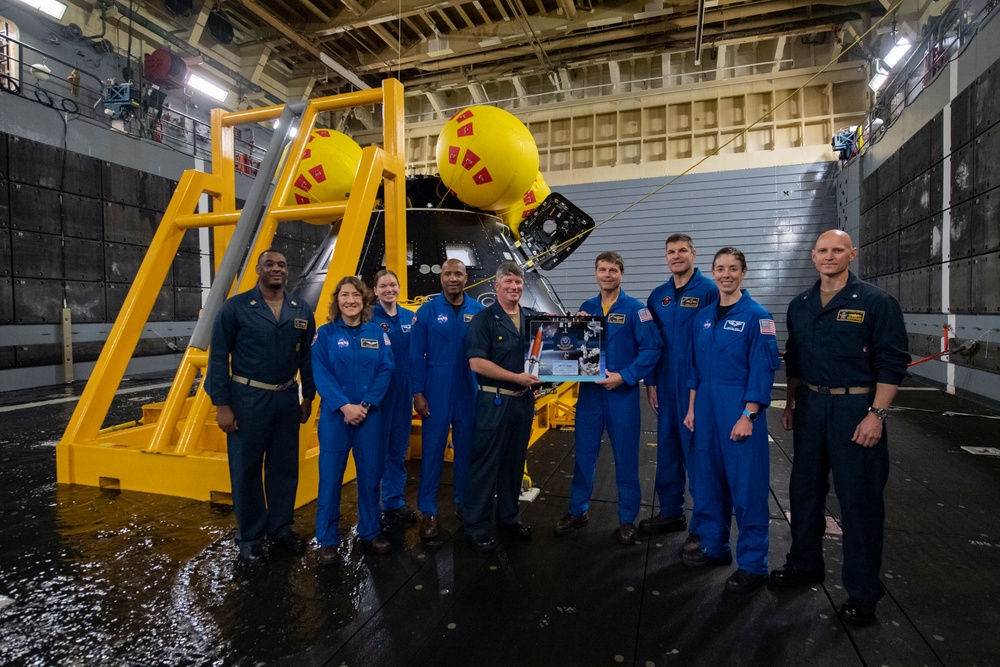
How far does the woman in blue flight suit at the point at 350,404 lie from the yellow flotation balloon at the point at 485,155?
2.93 m

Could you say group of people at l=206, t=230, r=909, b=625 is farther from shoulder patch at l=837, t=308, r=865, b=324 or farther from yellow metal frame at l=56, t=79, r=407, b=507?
yellow metal frame at l=56, t=79, r=407, b=507

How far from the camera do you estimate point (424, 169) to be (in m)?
16.8

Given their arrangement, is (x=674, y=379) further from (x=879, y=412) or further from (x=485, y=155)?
(x=485, y=155)

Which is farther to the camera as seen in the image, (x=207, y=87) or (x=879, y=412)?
(x=207, y=87)

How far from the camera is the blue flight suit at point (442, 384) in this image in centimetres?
336

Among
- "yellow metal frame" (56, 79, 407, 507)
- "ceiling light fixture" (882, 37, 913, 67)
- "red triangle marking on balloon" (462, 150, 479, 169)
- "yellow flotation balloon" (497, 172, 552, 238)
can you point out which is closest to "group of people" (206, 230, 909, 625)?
"yellow metal frame" (56, 79, 407, 507)

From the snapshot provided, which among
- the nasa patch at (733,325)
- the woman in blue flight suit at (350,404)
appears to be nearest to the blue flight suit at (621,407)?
the nasa patch at (733,325)

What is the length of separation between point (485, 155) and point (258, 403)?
139 inches

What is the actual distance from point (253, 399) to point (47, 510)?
202cm

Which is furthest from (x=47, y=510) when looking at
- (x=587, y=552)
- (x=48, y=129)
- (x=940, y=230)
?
(x=940, y=230)

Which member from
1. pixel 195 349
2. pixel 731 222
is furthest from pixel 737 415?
pixel 731 222

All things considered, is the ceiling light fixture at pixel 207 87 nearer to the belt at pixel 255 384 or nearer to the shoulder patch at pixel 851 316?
the belt at pixel 255 384

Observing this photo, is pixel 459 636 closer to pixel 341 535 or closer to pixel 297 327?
pixel 341 535

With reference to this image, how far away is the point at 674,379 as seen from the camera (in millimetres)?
3133
